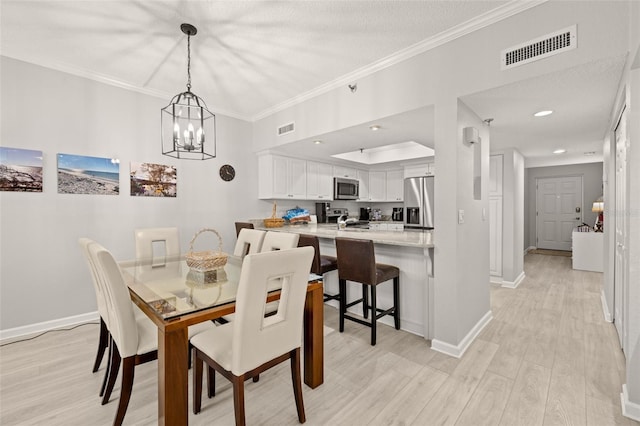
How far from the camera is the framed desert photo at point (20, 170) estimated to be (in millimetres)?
2709

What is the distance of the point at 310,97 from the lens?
3566mm

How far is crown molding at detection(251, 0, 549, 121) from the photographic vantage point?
2.02 meters

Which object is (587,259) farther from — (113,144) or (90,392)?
(113,144)

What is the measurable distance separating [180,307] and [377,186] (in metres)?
5.58

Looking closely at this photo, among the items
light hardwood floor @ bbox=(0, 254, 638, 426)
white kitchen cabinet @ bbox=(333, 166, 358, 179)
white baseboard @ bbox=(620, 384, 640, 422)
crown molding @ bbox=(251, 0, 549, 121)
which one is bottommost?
light hardwood floor @ bbox=(0, 254, 638, 426)

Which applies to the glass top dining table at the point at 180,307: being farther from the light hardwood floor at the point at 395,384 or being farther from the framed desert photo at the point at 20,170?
the framed desert photo at the point at 20,170

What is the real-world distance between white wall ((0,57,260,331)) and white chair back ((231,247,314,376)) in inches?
110

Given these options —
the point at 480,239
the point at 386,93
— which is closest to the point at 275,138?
the point at 386,93

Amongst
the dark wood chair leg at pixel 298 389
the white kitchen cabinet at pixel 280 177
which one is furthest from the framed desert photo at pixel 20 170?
the dark wood chair leg at pixel 298 389

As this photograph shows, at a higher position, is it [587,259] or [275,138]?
[275,138]

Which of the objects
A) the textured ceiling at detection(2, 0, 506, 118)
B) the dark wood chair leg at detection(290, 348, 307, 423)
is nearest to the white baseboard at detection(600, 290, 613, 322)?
the textured ceiling at detection(2, 0, 506, 118)

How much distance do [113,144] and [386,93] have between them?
3.13 meters

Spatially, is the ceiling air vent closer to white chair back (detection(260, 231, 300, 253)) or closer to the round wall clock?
white chair back (detection(260, 231, 300, 253))

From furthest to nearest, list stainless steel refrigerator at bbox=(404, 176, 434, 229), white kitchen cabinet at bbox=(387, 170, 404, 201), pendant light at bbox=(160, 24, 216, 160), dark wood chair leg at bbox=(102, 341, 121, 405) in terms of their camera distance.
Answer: white kitchen cabinet at bbox=(387, 170, 404, 201), stainless steel refrigerator at bbox=(404, 176, 434, 229), pendant light at bbox=(160, 24, 216, 160), dark wood chair leg at bbox=(102, 341, 121, 405)
